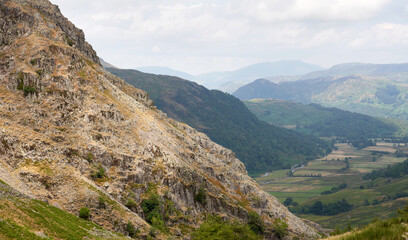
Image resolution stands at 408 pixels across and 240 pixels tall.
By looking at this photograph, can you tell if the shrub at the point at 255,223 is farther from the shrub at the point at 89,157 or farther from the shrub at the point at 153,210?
the shrub at the point at 89,157

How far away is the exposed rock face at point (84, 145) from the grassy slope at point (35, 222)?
27.2 ft

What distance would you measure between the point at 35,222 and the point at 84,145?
3689 centimetres

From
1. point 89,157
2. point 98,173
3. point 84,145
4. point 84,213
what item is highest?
point 84,145

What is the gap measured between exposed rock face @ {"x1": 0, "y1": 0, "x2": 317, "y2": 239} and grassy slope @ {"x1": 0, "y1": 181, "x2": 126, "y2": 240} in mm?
8302

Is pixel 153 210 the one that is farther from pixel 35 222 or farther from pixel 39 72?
pixel 39 72

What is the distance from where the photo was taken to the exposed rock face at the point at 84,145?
68.8m

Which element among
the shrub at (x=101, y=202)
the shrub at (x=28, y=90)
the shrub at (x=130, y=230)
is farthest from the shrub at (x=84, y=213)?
the shrub at (x=28, y=90)

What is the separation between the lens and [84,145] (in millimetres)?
82250

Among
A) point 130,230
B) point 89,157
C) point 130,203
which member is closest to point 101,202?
point 130,230

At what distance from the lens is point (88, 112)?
90125 mm

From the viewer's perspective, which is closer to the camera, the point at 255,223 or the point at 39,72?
the point at 39,72

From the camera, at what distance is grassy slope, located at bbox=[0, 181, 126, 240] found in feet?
137

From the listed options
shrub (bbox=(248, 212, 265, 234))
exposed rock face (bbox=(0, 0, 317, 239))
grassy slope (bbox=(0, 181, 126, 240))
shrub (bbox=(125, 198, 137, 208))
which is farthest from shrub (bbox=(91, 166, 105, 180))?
shrub (bbox=(248, 212, 265, 234))

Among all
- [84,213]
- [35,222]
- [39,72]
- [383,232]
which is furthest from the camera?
[39,72]
